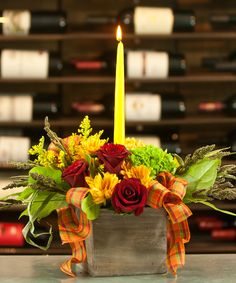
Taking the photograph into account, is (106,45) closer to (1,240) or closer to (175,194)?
(1,240)

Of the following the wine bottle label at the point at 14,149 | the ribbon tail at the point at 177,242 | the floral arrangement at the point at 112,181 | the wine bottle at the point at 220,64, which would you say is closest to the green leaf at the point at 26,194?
the floral arrangement at the point at 112,181

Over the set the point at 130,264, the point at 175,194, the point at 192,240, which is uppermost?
the point at 175,194

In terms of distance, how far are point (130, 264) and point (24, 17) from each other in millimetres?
2496

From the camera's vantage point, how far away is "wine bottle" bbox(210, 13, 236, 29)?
3445mm

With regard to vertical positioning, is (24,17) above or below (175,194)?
above

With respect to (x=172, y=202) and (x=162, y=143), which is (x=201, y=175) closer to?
(x=172, y=202)

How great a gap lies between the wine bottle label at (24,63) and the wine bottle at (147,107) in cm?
26

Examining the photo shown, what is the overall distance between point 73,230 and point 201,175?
22cm

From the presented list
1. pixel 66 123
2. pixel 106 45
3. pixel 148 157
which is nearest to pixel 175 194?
pixel 148 157

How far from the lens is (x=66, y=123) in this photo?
336 cm

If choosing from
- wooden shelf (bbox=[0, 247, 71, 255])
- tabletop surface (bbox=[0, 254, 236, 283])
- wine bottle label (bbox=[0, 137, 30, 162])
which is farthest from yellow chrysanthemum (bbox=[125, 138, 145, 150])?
wine bottle label (bbox=[0, 137, 30, 162])

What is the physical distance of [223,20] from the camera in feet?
11.3

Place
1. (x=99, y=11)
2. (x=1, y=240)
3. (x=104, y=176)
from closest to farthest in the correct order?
(x=104, y=176) → (x=1, y=240) → (x=99, y=11)

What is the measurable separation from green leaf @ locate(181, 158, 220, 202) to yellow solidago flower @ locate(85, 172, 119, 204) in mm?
138
